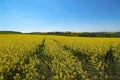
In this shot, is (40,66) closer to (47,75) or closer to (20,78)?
(47,75)

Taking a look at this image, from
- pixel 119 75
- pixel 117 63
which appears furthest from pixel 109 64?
pixel 119 75

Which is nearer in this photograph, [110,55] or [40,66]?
[40,66]

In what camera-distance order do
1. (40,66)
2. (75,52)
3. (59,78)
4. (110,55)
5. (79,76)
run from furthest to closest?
(75,52)
(110,55)
(40,66)
(79,76)
(59,78)

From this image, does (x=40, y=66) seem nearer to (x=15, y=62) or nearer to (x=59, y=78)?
(x=15, y=62)

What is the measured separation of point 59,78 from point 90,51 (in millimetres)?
8026

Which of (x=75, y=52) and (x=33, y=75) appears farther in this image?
(x=75, y=52)

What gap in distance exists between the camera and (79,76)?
34.9 ft

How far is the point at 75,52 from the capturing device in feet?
61.3

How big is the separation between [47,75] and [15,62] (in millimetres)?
2154

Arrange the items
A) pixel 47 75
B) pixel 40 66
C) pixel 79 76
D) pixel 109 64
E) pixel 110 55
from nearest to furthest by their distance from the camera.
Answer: pixel 79 76 < pixel 47 75 < pixel 40 66 < pixel 109 64 < pixel 110 55

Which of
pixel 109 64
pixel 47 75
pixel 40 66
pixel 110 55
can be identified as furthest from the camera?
pixel 110 55

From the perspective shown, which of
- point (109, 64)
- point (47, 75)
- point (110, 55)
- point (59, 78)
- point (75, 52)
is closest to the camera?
point (59, 78)

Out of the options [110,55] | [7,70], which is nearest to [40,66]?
[7,70]

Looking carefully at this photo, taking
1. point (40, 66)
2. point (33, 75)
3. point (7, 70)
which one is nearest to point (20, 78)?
point (33, 75)
